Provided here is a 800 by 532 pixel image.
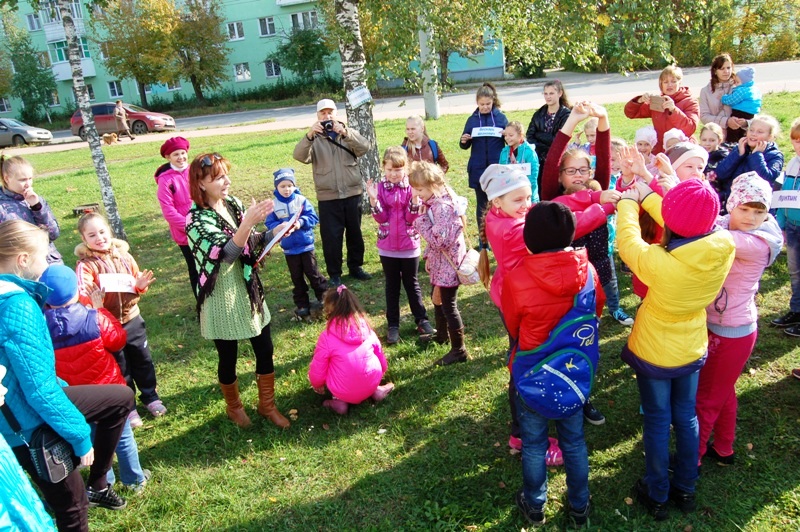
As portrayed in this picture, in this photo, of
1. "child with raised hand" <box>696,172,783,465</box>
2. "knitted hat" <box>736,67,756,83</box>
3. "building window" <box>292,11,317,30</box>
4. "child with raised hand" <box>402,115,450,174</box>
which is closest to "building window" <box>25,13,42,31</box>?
"building window" <box>292,11,317,30</box>

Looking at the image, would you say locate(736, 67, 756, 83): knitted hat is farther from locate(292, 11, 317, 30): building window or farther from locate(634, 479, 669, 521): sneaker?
locate(292, 11, 317, 30): building window

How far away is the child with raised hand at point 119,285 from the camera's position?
4.09 metres

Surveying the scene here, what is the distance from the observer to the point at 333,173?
21.3 ft

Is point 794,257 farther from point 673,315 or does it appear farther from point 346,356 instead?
point 346,356

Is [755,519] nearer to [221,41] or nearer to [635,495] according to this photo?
[635,495]

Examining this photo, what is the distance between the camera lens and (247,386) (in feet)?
15.9

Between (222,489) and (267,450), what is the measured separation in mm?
428

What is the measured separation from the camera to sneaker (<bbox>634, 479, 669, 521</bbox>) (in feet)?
10.1

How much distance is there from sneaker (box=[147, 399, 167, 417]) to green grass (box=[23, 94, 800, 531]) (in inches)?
4.7

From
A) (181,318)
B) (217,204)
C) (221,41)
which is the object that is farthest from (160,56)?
(217,204)

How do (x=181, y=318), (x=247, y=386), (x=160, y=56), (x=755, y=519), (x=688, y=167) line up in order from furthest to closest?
(x=160, y=56)
(x=181, y=318)
(x=247, y=386)
(x=688, y=167)
(x=755, y=519)

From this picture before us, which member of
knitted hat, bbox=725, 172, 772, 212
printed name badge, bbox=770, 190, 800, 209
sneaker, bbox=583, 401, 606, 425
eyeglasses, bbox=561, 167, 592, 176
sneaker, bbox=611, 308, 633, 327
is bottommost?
sneaker, bbox=583, 401, 606, 425

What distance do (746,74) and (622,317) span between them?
139 inches

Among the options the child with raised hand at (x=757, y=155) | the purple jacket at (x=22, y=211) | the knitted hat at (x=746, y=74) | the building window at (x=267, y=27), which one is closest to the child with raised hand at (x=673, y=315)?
the child with raised hand at (x=757, y=155)
